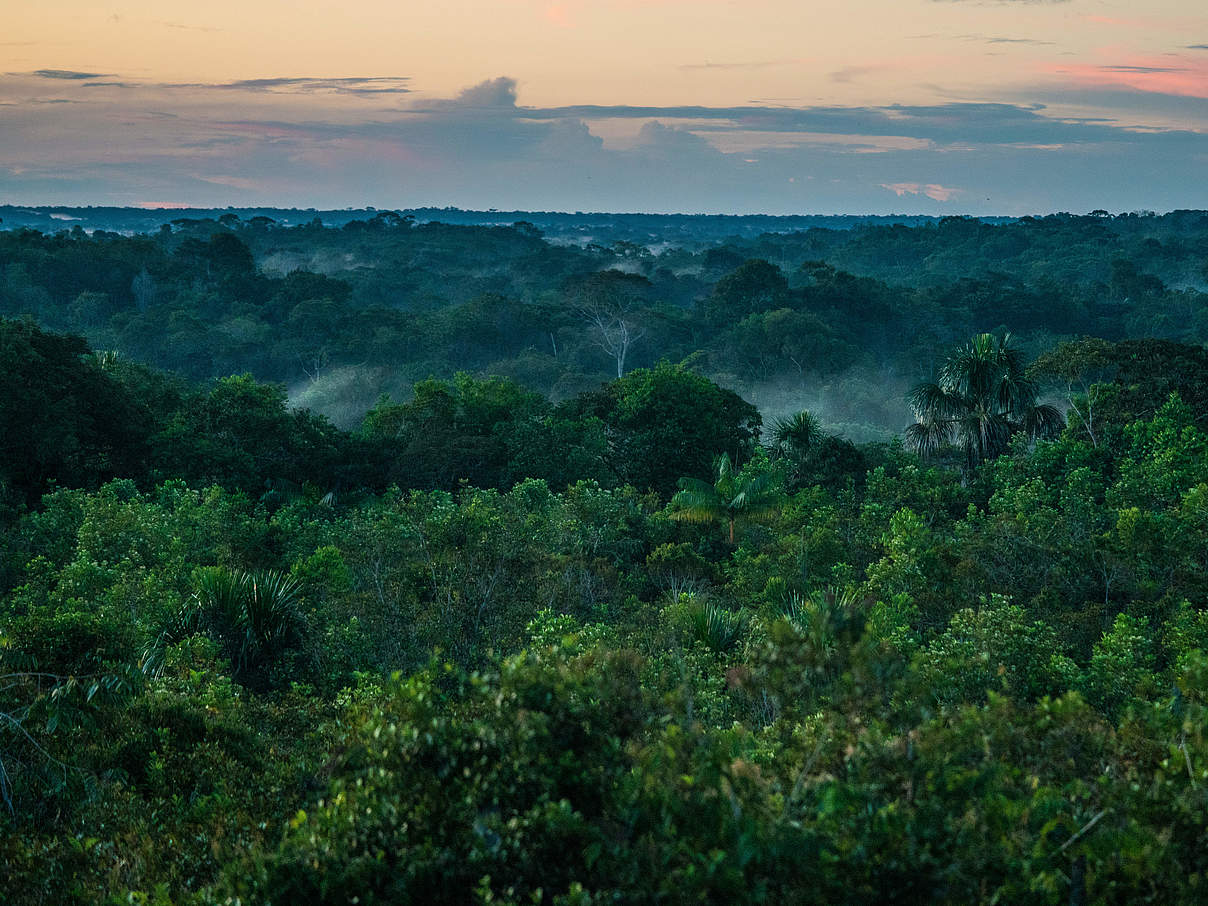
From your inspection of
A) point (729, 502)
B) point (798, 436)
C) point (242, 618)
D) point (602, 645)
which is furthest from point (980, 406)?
point (242, 618)

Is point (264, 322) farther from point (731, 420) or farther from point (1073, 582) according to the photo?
point (1073, 582)

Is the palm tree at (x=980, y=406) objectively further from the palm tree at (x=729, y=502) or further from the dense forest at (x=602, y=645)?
the palm tree at (x=729, y=502)

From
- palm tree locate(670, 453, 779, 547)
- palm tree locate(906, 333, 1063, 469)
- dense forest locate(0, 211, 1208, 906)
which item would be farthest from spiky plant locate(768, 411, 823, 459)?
palm tree locate(670, 453, 779, 547)

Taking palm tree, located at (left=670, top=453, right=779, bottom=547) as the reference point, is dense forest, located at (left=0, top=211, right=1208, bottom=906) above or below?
above

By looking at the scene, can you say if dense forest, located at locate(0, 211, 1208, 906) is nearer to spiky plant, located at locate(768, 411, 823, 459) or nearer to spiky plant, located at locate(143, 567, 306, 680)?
spiky plant, located at locate(143, 567, 306, 680)

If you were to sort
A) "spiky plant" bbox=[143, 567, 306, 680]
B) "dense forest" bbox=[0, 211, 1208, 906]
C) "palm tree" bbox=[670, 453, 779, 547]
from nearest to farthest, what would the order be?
"dense forest" bbox=[0, 211, 1208, 906], "spiky plant" bbox=[143, 567, 306, 680], "palm tree" bbox=[670, 453, 779, 547]

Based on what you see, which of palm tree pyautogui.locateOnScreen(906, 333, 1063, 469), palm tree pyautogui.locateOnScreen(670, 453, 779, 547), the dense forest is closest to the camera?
the dense forest

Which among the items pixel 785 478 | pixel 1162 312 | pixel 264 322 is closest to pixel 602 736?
pixel 785 478
